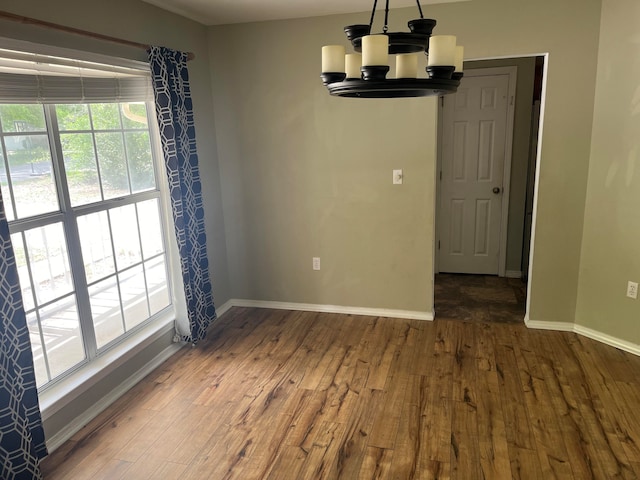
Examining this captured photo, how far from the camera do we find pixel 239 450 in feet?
8.23

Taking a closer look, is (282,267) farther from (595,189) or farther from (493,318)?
(595,189)

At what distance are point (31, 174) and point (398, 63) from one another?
1.96 meters

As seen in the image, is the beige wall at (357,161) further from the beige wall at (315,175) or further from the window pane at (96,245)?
the window pane at (96,245)

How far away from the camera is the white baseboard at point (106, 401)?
2.60m

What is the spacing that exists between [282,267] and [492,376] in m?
2.05

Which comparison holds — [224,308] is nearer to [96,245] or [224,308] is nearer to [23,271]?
[96,245]

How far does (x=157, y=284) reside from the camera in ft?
11.7

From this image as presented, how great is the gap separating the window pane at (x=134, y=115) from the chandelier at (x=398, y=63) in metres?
1.86

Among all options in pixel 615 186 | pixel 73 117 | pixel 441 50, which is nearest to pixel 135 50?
pixel 73 117

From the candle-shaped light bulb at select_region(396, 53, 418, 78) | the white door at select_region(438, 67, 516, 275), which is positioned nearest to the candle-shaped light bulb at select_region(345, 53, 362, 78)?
the candle-shaped light bulb at select_region(396, 53, 418, 78)

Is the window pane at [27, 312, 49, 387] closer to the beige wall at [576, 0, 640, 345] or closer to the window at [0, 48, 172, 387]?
the window at [0, 48, 172, 387]

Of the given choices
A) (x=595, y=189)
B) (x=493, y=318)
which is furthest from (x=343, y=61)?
(x=493, y=318)

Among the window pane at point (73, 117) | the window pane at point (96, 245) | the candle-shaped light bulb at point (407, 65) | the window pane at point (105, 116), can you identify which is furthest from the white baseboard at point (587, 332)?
the window pane at point (73, 117)

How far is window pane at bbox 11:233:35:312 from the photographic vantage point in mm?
2389
